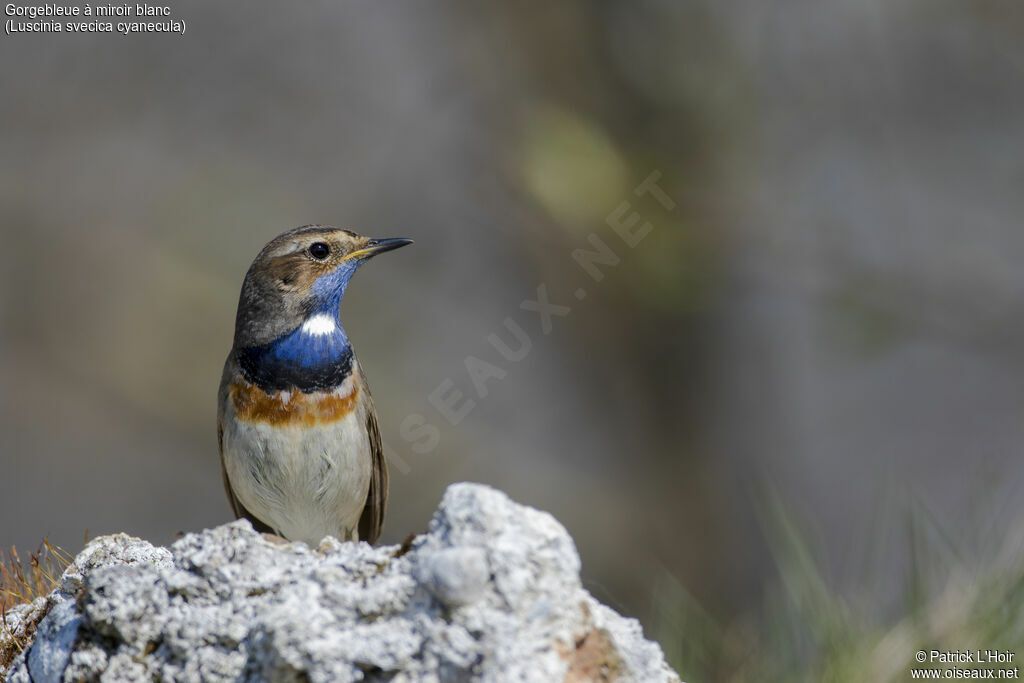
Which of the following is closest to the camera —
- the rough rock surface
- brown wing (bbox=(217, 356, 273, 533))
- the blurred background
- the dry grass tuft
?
the rough rock surface

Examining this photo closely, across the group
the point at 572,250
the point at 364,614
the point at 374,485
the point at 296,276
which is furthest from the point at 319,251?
the point at 572,250

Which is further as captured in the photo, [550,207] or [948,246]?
[550,207]

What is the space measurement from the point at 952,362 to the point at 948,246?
118 cm

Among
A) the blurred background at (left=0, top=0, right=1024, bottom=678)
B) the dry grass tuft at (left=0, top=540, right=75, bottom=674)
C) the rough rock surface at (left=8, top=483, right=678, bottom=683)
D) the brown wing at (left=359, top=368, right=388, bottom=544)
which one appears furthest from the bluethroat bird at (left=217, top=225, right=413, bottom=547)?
the blurred background at (left=0, top=0, right=1024, bottom=678)

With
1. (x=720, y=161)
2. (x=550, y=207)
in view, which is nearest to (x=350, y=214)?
(x=550, y=207)

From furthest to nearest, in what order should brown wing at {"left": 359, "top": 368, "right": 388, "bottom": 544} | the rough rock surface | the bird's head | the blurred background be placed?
the blurred background → brown wing at {"left": 359, "top": 368, "right": 388, "bottom": 544} → the bird's head → the rough rock surface

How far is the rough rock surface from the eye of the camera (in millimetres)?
2146

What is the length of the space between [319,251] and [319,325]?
294 millimetres

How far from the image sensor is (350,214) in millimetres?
8836

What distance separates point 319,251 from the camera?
4457 millimetres

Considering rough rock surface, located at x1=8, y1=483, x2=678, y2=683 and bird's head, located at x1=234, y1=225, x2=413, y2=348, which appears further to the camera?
bird's head, located at x1=234, y1=225, x2=413, y2=348

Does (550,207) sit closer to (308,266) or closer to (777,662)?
(308,266)

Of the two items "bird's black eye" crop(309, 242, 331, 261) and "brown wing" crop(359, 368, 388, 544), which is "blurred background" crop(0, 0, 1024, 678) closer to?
"brown wing" crop(359, 368, 388, 544)

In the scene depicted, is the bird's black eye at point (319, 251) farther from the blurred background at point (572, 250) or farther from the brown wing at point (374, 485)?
the blurred background at point (572, 250)
